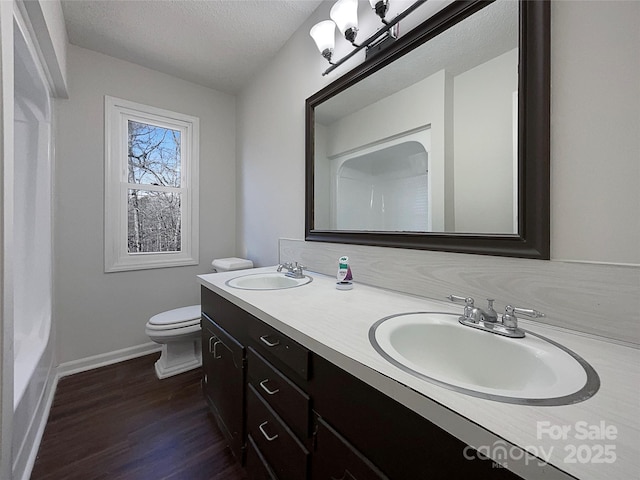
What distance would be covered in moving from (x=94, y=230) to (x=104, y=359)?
1041mm

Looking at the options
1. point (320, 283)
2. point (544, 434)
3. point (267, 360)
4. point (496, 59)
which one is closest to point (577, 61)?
point (496, 59)

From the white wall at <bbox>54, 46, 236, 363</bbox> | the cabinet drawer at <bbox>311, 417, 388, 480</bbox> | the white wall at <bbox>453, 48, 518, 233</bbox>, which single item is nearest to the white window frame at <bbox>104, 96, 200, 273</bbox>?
the white wall at <bbox>54, 46, 236, 363</bbox>

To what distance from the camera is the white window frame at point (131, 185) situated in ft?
6.76

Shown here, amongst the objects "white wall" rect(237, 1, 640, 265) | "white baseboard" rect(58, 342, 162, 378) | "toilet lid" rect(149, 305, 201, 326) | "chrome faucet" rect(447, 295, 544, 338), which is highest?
"white wall" rect(237, 1, 640, 265)

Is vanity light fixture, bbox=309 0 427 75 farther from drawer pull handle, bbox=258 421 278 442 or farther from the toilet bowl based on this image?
the toilet bowl

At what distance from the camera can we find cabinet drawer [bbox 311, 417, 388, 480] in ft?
1.81

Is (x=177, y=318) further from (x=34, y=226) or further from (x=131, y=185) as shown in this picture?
(x=131, y=185)

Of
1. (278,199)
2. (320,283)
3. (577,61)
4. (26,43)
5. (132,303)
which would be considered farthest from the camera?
(132,303)

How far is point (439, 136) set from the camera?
3.27ft

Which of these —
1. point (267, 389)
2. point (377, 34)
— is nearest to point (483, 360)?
point (267, 389)

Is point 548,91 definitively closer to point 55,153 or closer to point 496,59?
point 496,59

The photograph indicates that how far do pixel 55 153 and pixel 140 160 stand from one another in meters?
0.54

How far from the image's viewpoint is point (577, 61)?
0.68 metres

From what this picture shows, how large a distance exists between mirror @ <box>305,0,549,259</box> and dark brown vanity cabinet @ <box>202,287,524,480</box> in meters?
0.60
